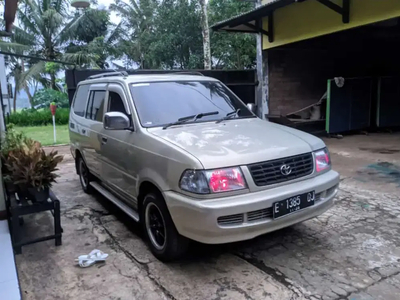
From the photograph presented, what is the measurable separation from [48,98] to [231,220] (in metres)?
21.1

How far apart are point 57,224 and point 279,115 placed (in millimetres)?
8318

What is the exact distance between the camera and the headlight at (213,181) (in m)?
2.89

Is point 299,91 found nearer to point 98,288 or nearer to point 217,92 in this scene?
point 217,92

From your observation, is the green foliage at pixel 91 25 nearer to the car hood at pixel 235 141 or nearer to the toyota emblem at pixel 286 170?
the car hood at pixel 235 141

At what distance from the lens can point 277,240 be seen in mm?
3812

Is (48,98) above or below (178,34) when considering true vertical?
below

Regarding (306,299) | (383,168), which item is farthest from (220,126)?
(383,168)

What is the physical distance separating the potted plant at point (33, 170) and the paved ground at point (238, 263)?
0.65 metres

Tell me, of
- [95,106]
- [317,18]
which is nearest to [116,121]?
[95,106]

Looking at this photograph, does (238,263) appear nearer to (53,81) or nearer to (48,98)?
(48,98)

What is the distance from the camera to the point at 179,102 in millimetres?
4059

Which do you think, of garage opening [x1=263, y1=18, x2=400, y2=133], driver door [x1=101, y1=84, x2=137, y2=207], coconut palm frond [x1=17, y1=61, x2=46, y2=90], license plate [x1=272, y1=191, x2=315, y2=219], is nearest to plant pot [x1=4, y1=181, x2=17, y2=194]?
driver door [x1=101, y1=84, x2=137, y2=207]

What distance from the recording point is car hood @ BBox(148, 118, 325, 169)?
9.87 feet

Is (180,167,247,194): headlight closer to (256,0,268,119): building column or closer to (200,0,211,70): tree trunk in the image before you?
(256,0,268,119): building column
